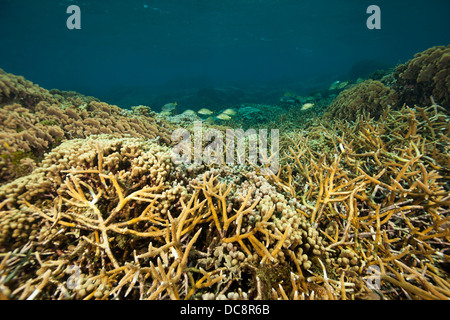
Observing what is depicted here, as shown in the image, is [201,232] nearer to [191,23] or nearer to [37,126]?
[37,126]

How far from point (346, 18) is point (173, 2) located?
36.6 metres

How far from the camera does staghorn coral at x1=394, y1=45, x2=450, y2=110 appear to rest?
4.54 meters

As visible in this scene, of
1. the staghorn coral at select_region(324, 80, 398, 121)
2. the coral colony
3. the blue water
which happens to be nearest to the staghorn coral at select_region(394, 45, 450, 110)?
the staghorn coral at select_region(324, 80, 398, 121)

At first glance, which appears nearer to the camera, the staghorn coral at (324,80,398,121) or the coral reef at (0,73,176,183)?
the coral reef at (0,73,176,183)

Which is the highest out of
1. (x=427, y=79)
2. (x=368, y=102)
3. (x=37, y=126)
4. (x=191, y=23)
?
(x=191, y=23)

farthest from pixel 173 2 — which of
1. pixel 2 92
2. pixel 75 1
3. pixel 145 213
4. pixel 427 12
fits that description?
pixel 427 12

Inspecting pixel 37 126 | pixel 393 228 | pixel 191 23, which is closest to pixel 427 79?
pixel 393 228

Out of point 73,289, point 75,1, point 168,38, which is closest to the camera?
point 73,289

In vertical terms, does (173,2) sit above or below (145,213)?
above

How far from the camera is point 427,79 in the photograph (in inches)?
195

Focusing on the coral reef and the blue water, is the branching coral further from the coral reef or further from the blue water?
the blue water
